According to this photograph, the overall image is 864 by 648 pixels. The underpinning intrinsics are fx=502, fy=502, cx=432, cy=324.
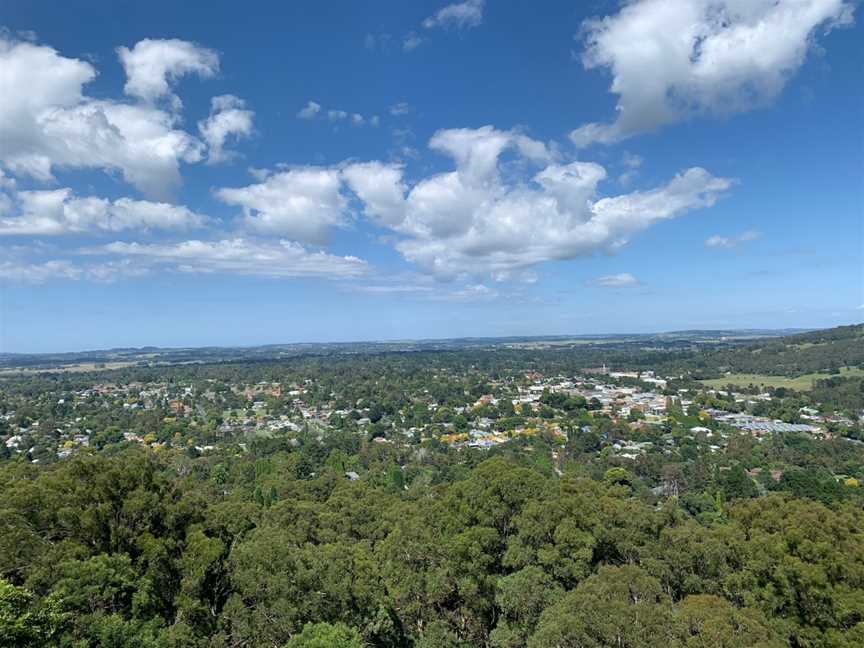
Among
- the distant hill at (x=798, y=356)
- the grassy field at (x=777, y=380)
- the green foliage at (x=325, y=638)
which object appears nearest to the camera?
the green foliage at (x=325, y=638)

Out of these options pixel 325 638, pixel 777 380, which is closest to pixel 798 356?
pixel 777 380

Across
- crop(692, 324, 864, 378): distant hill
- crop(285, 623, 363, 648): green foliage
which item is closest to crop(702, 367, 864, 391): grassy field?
crop(692, 324, 864, 378): distant hill

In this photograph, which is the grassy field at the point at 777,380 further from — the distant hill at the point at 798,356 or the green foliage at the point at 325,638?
the green foliage at the point at 325,638

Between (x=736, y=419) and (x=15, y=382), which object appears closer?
(x=736, y=419)

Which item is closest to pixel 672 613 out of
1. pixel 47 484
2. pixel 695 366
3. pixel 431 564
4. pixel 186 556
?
pixel 431 564

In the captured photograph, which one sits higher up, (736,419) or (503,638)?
(503,638)

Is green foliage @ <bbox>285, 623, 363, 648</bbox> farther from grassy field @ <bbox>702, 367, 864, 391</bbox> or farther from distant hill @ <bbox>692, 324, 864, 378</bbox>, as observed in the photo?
distant hill @ <bbox>692, 324, 864, 378</bbox>

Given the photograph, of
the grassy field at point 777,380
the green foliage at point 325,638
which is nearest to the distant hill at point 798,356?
the grassy field at point 777,380

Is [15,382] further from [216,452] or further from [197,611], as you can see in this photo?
[197,611]
